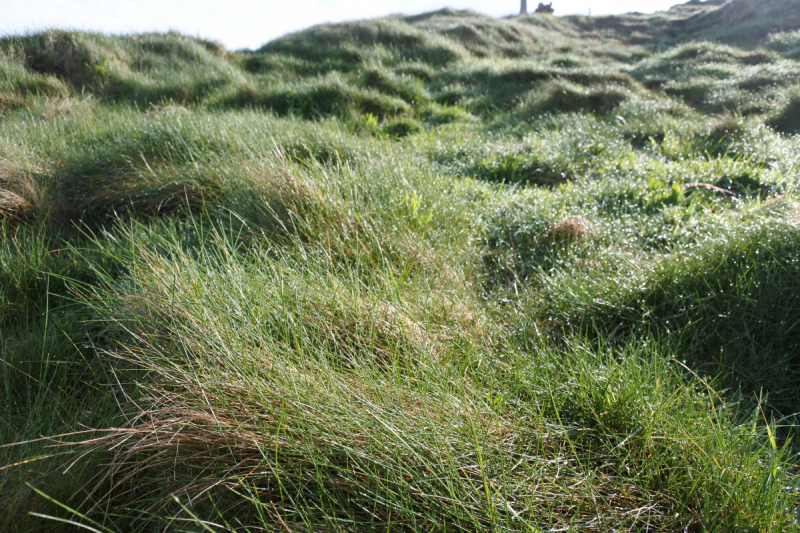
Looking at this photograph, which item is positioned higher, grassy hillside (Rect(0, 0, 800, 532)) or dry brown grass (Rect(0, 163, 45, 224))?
dry brown grass (Rect(0, 163, 45, 224))

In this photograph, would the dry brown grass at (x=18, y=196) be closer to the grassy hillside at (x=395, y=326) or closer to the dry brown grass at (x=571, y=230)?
the grassy hillside at (x=395, y=326)

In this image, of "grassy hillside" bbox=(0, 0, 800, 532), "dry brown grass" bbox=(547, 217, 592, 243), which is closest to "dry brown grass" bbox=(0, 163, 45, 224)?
"grassy hillside" bbox=(0, 0, 800, 532)

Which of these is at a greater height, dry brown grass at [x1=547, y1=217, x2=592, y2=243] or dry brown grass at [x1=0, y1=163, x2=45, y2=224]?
dry brown grass at [x1=0, y1=163, x2=45, y2=224]

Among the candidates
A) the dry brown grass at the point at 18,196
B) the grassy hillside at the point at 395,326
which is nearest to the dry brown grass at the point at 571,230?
the grassy hillside at the point at 395,326

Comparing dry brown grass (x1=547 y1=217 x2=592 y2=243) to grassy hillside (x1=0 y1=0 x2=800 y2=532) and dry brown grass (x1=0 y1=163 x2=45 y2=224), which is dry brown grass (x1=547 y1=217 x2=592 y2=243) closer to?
grassy hillside (x1=0 y1=0 x2=800 y2=532)

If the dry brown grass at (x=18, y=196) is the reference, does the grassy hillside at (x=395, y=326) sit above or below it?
below

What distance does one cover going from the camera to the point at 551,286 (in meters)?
2.65

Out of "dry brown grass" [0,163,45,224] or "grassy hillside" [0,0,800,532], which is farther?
"dry brown grass" [0,163,45,224]

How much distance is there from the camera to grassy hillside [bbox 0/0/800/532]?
1300 millimetres

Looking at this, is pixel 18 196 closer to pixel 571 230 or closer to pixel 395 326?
pixel 395 326

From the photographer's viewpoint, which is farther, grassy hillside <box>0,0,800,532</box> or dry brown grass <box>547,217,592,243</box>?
dry brown grass <box>547,217,592,243</box>

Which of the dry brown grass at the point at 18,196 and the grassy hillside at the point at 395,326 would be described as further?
the dry brown grass at the point at 18,196

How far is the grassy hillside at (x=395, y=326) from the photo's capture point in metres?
1.30

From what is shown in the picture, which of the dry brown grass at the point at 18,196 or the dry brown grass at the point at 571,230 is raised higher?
the dry brown grass at the point at 18,196
